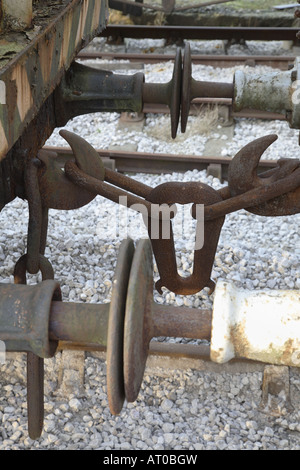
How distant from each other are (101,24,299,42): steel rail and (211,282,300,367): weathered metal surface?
6.41 meters

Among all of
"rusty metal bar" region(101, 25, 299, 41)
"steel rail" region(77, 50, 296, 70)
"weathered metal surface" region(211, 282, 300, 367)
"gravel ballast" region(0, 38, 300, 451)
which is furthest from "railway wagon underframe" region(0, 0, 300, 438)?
"rusty metal bar" region(101, 25, 299, 41)

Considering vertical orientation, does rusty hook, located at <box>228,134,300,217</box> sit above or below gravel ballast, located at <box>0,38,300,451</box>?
above

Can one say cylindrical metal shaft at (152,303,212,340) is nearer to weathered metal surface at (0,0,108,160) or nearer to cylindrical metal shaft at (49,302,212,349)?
cylindrical metal shaft at (49,302,212,349)

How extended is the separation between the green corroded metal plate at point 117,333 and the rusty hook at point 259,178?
1341mm

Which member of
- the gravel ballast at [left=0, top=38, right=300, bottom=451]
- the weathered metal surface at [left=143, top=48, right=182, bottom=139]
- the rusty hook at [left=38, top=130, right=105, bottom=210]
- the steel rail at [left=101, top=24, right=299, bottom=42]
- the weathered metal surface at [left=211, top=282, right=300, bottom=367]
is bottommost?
the gravel ballast at [left=0, top=38, right=300, bottom=451]

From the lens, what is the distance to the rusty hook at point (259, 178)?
9.43 ft

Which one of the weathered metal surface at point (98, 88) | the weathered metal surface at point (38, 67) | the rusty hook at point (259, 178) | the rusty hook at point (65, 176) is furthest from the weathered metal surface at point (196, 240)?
the weathered metal surface at point (38, 67)

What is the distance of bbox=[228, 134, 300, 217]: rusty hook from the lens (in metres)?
2.88

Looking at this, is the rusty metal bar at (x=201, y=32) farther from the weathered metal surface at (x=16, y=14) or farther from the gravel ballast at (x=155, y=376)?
the weathered metal surface at (x=16, y=14)

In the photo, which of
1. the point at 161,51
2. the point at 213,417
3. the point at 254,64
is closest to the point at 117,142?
the point at 254,64

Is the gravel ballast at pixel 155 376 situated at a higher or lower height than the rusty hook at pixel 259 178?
lower

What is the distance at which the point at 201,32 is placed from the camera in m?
7.48

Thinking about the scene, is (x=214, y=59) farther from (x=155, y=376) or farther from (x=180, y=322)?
(x=180, y=322)
